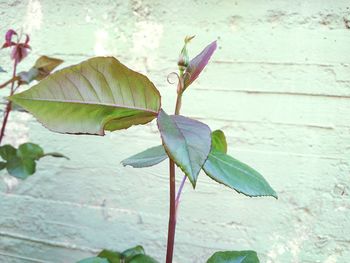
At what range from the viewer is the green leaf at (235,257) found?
676 mm

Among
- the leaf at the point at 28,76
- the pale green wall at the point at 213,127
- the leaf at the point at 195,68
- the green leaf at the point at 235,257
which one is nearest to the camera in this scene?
the leaf at the point at 195,68

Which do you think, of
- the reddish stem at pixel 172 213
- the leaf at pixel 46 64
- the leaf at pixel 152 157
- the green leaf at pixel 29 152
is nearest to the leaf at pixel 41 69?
the leaf at pixel 46 64

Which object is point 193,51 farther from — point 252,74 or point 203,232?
point 203,232

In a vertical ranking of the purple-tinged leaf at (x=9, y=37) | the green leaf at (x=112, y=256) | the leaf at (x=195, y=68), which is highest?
the leaf at (x=195, y=68)

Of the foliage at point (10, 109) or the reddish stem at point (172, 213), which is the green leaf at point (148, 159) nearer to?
the reddish stem at point (172, 213)

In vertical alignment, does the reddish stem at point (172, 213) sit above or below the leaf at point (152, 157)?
below

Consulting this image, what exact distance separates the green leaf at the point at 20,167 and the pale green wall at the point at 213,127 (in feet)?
0.83

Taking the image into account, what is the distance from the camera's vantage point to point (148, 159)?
0.64 m

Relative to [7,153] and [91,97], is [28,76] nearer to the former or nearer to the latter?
[7,153]

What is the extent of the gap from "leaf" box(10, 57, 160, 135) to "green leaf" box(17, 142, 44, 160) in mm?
514

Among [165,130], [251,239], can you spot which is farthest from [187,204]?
[165,130]

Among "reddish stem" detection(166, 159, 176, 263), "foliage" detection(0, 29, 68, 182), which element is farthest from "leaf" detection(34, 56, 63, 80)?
"reddish stem" detection(166, 159, 176, 263)

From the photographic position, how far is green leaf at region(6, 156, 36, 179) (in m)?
0.94

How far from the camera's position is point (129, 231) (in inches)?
46.6
